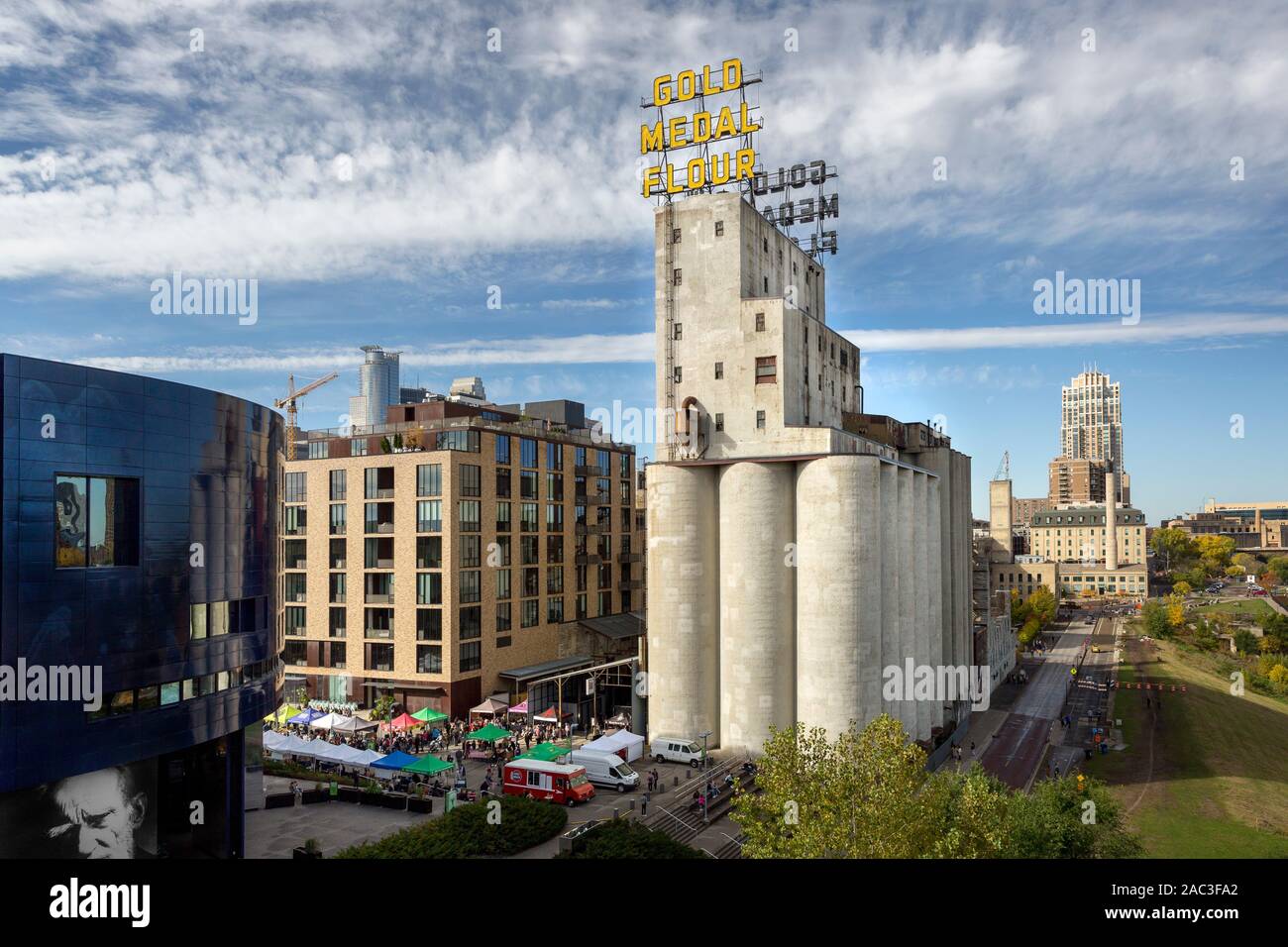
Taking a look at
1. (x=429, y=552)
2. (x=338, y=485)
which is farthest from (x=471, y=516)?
(x=338, y=485)

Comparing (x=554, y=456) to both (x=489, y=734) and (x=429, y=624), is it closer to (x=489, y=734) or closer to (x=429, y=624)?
(x=429, y=624)

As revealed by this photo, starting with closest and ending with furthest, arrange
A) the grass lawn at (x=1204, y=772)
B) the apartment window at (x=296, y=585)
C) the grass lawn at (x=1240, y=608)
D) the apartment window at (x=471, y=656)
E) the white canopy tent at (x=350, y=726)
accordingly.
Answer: the grass lawn at (x=1204, y=772) < the white canopy tent at (x=350, y=726) < the apartment window at (x=471, y=656) < the apartment window at (x=296, y=585) < the grass lawn at (x=1240, y=608)

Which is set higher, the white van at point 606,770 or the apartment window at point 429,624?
the apartment window at point 429,624

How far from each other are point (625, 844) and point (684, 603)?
2772 cm

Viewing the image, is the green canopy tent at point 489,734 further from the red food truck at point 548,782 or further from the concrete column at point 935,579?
the concrete column at point 935,579

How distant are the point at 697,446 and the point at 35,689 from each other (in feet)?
141

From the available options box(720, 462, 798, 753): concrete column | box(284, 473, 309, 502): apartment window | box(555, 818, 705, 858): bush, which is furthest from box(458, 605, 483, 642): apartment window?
box(555, 818, 705, 858): bush

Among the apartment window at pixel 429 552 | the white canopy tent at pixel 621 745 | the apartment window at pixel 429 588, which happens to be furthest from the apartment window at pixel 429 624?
the white canopy tent at pixel 621 745

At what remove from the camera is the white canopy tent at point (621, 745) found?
181ft

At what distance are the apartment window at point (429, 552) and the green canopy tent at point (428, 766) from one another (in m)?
24.5

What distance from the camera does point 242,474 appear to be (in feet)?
126

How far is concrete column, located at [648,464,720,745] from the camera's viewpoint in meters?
Answer: 61.4
